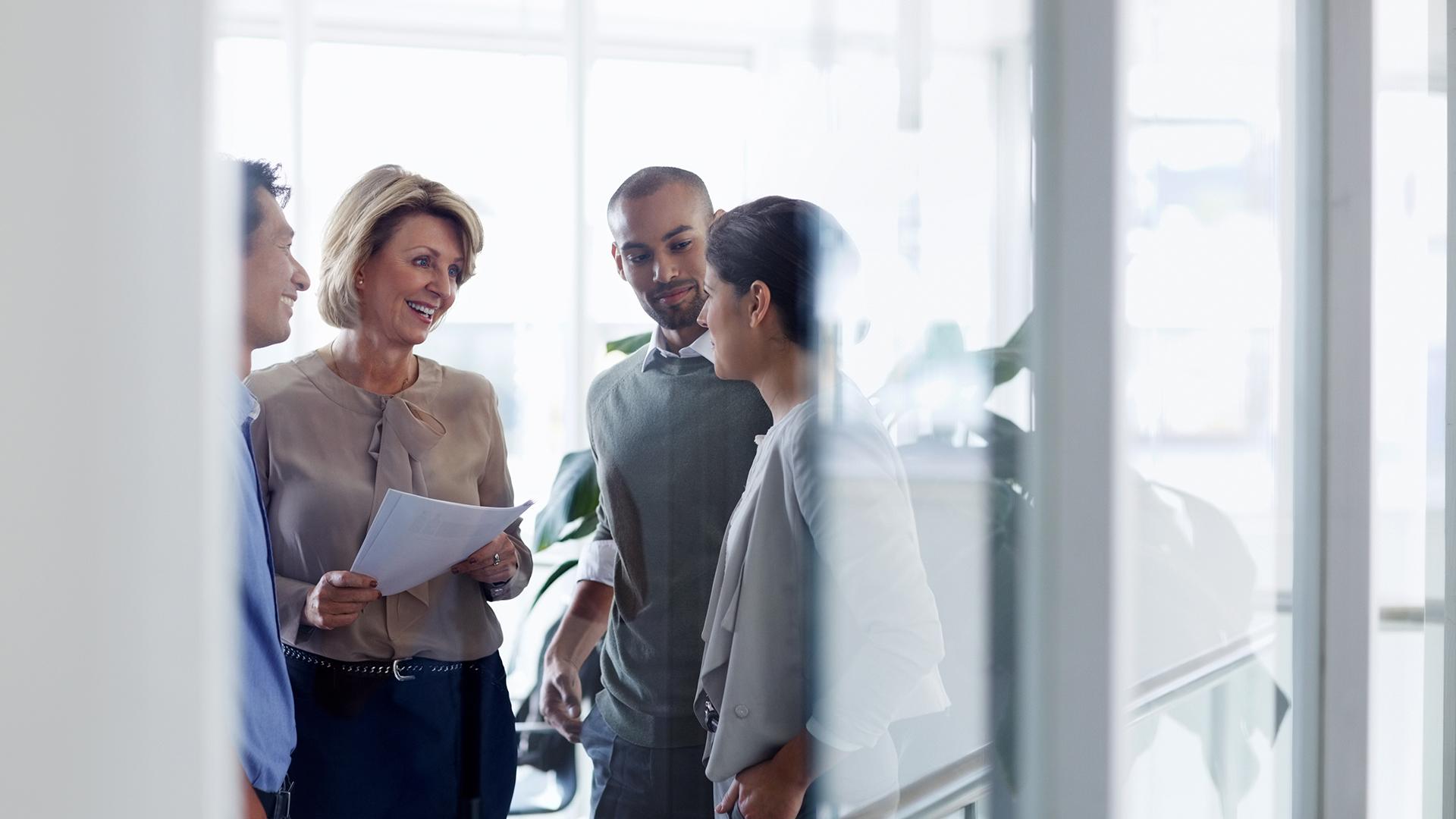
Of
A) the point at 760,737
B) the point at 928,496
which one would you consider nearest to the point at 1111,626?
the point at 928,496

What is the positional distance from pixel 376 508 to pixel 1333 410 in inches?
42.8

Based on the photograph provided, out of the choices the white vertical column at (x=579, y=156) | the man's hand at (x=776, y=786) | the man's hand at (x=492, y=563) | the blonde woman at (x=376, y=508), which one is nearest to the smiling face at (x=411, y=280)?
the blonde woman at (x=376, y=508)

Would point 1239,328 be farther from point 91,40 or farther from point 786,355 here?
point 91,40

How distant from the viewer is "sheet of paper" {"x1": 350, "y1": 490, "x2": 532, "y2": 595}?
2.94 feet

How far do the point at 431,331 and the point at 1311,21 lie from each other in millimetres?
1067

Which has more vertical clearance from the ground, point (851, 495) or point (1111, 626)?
point (851, 495)

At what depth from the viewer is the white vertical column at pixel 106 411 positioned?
20.9 inches

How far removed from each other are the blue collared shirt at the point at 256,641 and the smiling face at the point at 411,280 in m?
0.13

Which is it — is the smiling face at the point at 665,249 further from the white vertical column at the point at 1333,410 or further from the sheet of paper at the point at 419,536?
the white vertical column at the point at 1333,410

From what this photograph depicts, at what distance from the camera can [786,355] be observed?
97 cm

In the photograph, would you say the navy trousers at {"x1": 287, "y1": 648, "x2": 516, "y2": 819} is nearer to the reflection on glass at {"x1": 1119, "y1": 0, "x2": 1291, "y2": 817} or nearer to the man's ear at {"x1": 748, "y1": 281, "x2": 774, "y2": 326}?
the man's ear at {"x1": 748, "y1": 281, "x2": 774, "y2": 326}

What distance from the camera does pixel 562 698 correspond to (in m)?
0.95

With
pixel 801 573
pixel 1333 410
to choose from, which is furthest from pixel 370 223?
pixel 1333 410

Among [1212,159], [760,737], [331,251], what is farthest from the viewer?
[1212,159]
